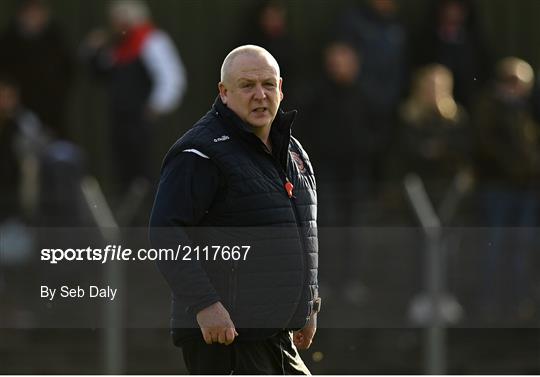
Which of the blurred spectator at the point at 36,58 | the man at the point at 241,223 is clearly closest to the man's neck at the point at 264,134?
the man at the point at 241,223

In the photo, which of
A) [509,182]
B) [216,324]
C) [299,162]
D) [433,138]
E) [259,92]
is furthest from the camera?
[433,138]

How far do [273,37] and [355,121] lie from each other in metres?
1.26

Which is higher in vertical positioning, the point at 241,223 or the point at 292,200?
the point at 292,200

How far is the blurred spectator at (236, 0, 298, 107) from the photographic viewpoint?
507 inches

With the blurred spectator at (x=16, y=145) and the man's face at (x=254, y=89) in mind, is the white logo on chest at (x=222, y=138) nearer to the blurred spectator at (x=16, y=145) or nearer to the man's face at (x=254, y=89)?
the man's face at (x=254, y=89)

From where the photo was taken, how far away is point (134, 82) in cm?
1254

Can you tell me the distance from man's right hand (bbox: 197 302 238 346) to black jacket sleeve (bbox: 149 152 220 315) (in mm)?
28

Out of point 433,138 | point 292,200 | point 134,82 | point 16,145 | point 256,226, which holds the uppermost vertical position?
point 134,82

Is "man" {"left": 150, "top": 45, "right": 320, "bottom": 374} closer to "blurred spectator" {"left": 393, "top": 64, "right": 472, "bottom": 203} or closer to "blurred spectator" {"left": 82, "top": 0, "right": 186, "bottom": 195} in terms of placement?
"blurred spectator" {"left": 393, "top": 64, "right": 472, "bottom": 203}

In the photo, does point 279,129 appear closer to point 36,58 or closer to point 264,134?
point 264,134

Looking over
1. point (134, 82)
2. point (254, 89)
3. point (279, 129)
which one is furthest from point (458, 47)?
point (254, 89)

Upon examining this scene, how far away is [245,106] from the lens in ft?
19.9

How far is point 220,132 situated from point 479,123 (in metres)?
5.86

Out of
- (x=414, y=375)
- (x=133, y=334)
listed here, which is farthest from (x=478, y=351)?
(x=133, y=334)
